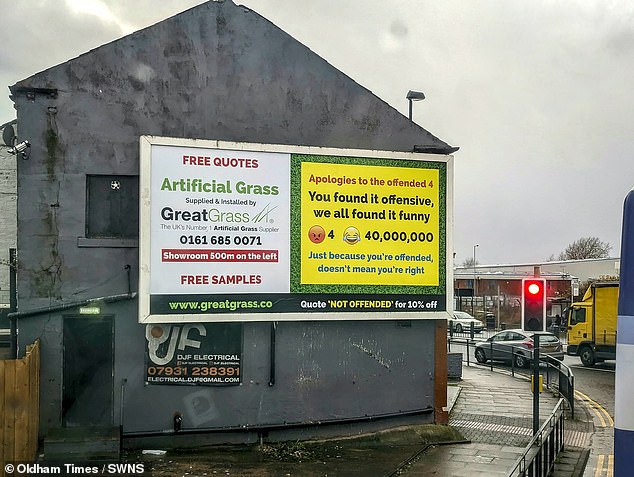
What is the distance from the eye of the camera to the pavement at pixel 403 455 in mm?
13906

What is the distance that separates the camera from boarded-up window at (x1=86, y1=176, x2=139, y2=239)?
15.5m

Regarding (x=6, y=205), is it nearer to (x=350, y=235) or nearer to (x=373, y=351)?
(x=350, y=235)

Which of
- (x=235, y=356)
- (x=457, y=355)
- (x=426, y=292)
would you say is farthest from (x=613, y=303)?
→ (x=235, y=356)

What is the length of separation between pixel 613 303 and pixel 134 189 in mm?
25255

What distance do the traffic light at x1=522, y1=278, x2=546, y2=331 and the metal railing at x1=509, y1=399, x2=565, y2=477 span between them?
6.12 feet

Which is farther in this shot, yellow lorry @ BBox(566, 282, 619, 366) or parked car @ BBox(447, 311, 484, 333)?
parked car @ BBox(447, 311, 484, 333)

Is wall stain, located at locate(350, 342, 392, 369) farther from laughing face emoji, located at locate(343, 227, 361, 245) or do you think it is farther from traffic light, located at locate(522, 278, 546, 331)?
traffic light, located at locate(522, 278, 546, 331)

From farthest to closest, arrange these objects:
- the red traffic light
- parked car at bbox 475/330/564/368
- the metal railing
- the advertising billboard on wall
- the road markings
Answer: parked car at bbox 475/330/564/368 → the road markings → the red traffic light → the advertising billboard on wall → the metal railing

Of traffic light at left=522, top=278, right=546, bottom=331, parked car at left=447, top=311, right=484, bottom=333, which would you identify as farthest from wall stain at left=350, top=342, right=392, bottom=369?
parked car at left=447, top=311, right=484, bottom=333

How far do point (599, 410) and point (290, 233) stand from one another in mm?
12270

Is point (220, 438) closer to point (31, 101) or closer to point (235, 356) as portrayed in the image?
point (235, 356)

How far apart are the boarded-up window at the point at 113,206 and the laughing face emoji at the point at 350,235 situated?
4504 millimetres

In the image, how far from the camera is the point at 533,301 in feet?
52.9

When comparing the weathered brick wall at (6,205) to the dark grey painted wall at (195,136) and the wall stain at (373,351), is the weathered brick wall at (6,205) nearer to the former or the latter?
the dark grey painted wall at (195,136)
